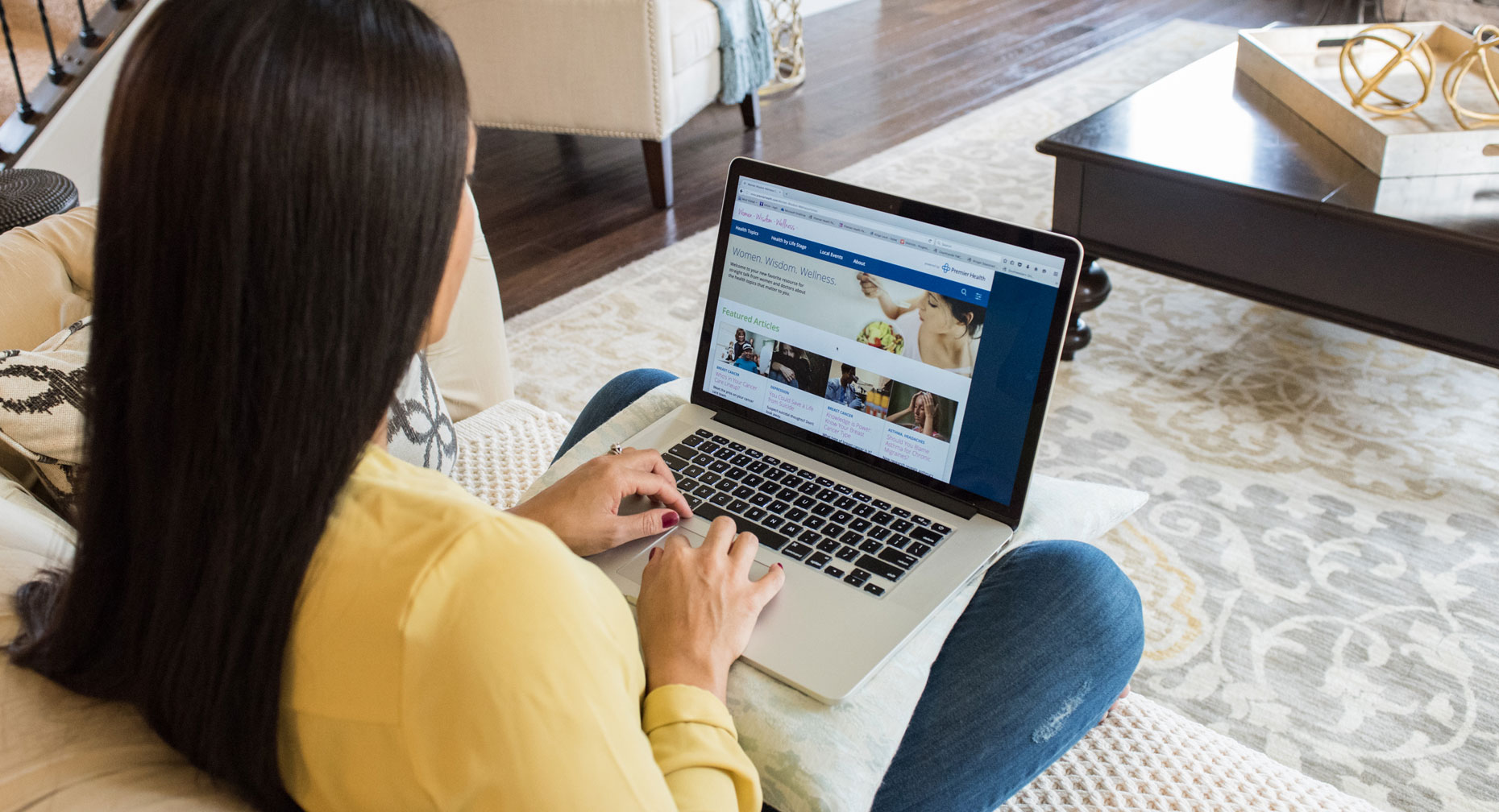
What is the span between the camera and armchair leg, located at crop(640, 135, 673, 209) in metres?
3.01

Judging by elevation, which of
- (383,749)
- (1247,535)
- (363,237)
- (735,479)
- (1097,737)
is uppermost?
(363,237)

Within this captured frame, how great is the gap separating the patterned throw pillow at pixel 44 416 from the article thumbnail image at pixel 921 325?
2.21ft

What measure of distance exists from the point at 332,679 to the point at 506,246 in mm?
2480

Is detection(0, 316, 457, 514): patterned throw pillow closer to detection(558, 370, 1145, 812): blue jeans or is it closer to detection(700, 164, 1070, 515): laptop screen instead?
detection(700, 164, 1070, 515): laptop screen

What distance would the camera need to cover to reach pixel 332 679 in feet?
1.73

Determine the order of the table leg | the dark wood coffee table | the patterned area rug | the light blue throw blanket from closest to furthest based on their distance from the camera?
the patterned area rug
the dark wood coffee table
the table leg
the light blue throw blanket

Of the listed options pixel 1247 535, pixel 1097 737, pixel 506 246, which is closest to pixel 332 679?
pixel 1097 737

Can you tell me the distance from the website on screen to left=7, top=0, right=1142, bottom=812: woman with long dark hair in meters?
0.44

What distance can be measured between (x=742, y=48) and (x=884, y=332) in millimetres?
2506

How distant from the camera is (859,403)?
39.0 inches

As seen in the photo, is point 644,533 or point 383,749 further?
point 644,533

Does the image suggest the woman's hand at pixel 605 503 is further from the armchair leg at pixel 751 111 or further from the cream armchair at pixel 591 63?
the armchair leg at pixel 751 111

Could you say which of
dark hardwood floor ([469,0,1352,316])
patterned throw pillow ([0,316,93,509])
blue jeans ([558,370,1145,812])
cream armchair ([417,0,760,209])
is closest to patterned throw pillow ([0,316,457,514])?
patterned throw pillow ([0,316,93,509])

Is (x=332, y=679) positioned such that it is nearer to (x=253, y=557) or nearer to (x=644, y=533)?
(x=253, y=557)
